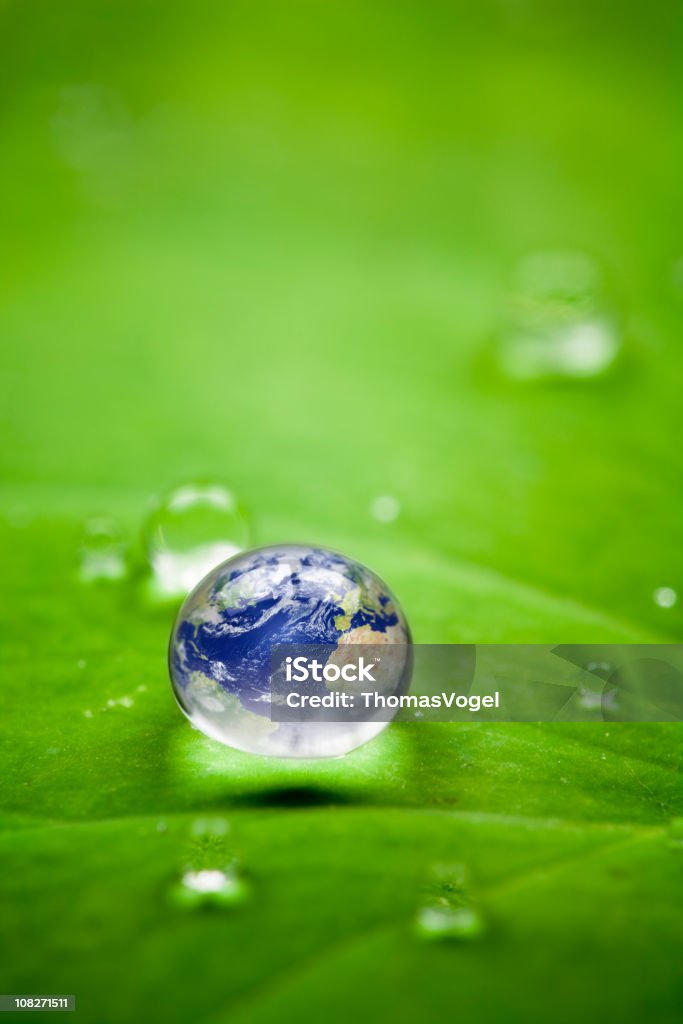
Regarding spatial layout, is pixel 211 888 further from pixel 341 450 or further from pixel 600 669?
pixel 341 450

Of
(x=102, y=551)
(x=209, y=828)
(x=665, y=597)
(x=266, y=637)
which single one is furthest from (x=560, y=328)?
(x=209, y=828)

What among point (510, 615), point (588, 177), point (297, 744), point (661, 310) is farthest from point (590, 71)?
point (297, 744)

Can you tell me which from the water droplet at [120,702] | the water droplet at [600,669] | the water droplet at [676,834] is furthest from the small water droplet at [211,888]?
the water droplet at [600,669]

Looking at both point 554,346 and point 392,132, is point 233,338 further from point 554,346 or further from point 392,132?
point 392,132

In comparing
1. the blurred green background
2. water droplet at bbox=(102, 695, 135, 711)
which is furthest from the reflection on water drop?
water droplet at bbox=(102, 695, 135, 711)

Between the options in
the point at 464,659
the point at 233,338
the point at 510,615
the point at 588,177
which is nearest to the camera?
the point at 464,659

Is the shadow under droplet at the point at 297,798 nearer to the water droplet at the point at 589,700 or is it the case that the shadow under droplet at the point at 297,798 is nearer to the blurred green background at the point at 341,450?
the blurred green background at the point at 341,450
